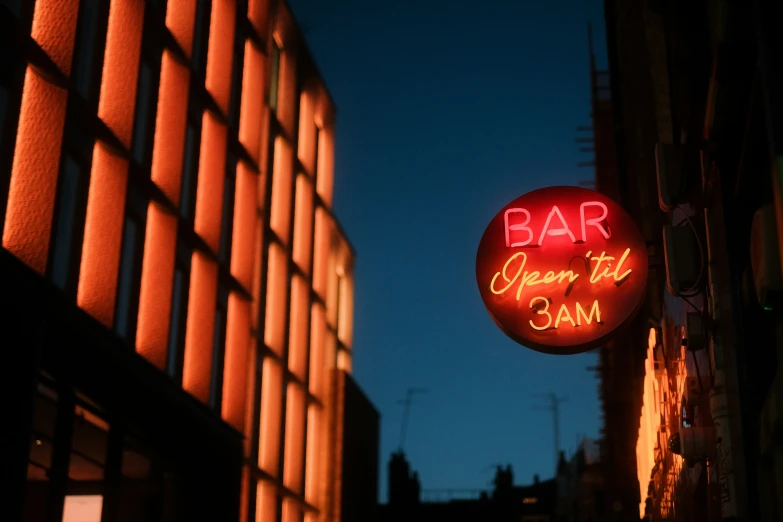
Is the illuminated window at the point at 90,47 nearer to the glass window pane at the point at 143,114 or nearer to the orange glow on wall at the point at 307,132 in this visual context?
the glass window pane at the point at 143,114

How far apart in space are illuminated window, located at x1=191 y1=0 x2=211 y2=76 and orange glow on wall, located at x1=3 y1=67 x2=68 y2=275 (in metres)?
6.73

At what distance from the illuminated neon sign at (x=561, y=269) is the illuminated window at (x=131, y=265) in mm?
7119

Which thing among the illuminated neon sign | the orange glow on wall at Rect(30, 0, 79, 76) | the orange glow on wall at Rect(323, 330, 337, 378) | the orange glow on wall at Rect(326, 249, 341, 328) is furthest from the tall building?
the illuminated neon sign

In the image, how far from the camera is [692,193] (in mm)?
13773

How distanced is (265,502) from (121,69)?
11.4 metres

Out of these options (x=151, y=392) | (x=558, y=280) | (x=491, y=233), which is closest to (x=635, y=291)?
(x=558, y=280)

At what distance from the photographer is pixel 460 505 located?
7788 cm

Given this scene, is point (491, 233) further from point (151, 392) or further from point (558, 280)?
point (151, 392)

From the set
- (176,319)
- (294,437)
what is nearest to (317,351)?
(294,437)

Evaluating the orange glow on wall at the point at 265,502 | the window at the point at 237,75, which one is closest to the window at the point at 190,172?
the window at the point at 237,75

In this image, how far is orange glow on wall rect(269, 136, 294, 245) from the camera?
90.8ft

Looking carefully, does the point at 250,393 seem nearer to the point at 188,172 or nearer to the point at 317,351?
the point at 188,172

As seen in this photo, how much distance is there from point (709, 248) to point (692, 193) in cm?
172

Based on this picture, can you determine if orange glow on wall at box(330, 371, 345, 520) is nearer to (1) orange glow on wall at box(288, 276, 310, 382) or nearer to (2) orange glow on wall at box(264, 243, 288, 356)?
(1) orange glow on wall at box(288, 276, 310, 382)
